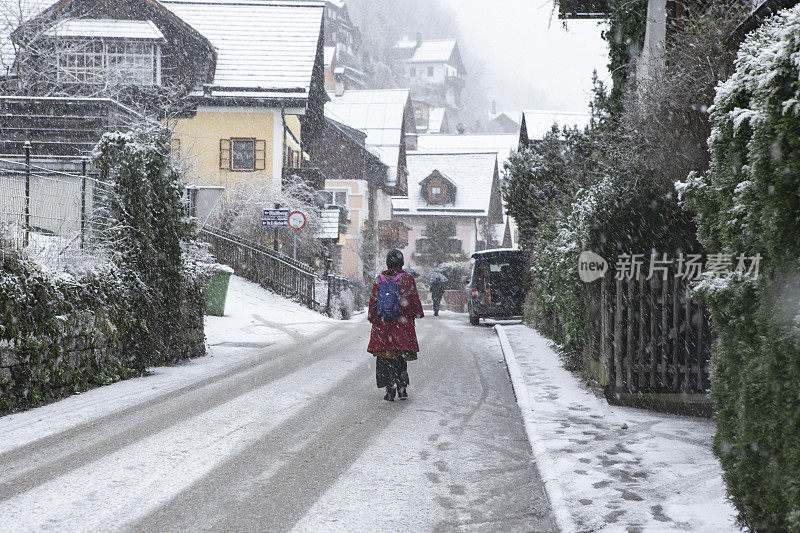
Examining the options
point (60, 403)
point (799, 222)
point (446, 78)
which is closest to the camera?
point (799, 222)

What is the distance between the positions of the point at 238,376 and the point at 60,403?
2.70 meters

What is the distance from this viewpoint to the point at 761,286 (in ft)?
12.2

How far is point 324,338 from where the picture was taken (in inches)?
677

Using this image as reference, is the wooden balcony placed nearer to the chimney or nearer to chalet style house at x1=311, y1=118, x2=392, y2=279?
chalet style house at x1=311, y1=118, x2=392, y2=279

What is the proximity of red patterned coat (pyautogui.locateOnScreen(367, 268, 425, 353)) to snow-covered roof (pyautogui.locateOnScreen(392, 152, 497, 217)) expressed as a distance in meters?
50.1

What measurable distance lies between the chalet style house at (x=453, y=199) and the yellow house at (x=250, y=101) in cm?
2411

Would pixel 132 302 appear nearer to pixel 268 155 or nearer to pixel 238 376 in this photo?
pixel 238 376

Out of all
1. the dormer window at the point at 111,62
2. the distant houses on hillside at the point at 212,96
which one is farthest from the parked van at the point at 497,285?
the dormer window at the point at 111,62

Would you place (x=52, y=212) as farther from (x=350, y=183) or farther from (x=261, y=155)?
(x=350, y=183)

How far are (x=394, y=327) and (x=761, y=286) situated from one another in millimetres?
5950

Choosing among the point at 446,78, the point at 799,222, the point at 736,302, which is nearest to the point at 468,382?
the point at 736,302

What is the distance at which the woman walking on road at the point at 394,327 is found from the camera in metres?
9.31

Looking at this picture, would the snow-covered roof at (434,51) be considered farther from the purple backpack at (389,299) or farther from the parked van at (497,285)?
the purple backpack at (389,299)

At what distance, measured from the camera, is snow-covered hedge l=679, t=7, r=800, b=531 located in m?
3.39
